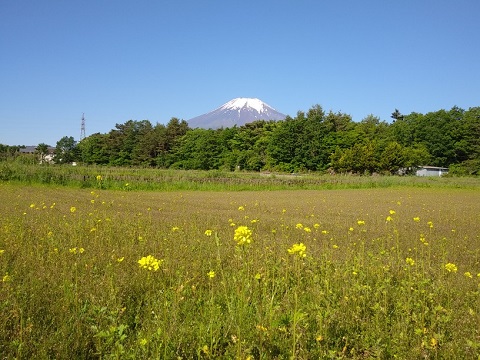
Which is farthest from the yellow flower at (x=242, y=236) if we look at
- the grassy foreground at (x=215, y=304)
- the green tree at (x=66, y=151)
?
the green tree at (x=66, y=151)

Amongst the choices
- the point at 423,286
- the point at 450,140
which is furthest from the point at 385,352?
the point at 450,140

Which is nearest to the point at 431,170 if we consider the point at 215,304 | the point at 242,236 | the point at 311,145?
the point at 311,145

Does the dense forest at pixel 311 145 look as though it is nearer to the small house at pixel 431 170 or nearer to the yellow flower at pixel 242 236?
the small house at pixel 431 170

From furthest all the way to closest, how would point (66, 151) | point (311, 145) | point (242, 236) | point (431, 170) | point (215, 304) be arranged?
point (66, 151) → point (431, 170) → point (311, 145) → point (215, 304) → point (242, 236)

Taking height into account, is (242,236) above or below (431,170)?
below

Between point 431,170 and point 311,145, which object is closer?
point 311,145

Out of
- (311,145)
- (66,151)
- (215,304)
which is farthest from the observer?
(66,151)

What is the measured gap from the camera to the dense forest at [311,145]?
5022 cm

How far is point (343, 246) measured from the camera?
543 cm

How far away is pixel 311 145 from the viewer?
51.9 m

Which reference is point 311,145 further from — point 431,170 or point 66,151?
point 66,151

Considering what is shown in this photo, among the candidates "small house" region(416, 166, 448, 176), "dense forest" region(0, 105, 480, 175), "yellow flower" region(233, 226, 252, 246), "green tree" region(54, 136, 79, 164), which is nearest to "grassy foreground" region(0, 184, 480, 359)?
"yellow flower" region(233, 226, 252, 246)

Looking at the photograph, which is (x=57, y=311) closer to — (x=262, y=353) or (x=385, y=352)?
(x=262, y=353)

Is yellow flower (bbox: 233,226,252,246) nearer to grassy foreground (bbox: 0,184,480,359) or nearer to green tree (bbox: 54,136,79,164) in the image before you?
grassy foreground (bbox: 0,184,480,359)
